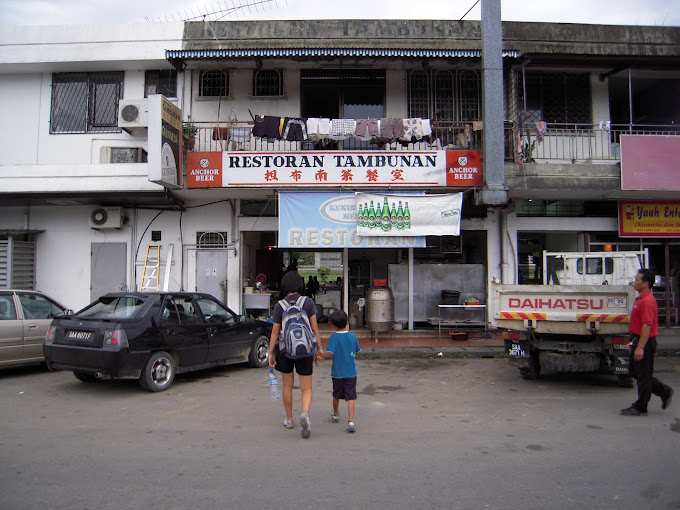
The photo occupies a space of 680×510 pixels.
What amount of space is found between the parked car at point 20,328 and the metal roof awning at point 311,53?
21.6ft

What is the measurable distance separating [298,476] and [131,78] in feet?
40.2

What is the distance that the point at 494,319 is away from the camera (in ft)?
24.9

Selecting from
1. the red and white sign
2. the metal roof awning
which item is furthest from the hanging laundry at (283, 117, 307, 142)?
the red and white sign

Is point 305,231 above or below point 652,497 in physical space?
above

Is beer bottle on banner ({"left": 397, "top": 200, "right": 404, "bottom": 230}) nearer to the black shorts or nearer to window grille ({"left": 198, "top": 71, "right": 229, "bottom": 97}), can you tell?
window grille ({"left": 198, "top": 71, "right": 229, "bottom": 97})

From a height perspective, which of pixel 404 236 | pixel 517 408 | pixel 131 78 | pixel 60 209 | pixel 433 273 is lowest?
pixel 517 408

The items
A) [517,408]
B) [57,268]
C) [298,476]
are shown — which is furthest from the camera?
[57,268]

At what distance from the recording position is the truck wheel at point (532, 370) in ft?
25.3

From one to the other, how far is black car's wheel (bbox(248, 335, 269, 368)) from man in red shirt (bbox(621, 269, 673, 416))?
5.89 m

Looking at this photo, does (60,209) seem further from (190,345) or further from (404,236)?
(404,236)

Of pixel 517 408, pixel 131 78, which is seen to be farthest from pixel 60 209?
pixel 517 408

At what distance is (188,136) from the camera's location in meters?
11.8

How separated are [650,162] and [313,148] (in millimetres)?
8217

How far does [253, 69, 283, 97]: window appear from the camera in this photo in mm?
12750
